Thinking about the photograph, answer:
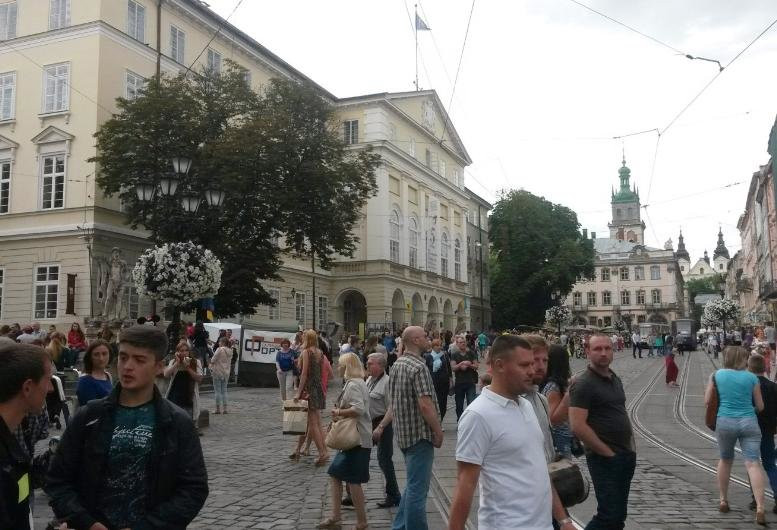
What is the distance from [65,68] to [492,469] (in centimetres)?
3277

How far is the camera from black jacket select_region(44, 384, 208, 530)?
316cm

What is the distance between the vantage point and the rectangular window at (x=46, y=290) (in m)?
30.7

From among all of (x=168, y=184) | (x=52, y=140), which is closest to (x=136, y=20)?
(x=52, y=140)

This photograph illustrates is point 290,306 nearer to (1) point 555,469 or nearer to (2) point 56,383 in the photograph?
(2) point 56,383

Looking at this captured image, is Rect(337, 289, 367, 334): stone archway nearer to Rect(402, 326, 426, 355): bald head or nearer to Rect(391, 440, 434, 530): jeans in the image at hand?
Rect(402, 326, 426, 355): bald head

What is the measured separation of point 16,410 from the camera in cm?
297

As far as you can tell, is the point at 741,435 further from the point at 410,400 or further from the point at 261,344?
the point at 261,344

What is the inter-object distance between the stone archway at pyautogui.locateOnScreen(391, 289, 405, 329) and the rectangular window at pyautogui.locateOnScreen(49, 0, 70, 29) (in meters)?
28.2

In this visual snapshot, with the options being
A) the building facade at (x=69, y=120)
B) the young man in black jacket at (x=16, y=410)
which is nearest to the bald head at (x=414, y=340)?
the young man in black jacket at (x=16, y=410)

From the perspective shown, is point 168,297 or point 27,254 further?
point 27,254

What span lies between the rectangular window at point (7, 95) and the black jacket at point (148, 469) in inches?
1347

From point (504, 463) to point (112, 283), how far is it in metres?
28.5

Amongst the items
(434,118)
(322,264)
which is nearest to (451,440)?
Answer: (322,264)

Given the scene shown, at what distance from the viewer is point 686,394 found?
2231 cm
